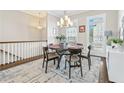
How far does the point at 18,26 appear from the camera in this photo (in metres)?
5.70

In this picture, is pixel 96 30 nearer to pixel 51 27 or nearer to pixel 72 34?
pixel 72 34

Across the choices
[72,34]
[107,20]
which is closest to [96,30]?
[107,20]

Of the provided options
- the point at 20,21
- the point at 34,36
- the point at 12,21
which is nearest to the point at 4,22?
the point at 12,21

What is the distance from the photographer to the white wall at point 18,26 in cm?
494

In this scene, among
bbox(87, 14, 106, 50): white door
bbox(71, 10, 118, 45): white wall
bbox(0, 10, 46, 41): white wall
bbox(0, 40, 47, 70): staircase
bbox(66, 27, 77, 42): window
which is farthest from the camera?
bbox(66, 27, 77, 42): window

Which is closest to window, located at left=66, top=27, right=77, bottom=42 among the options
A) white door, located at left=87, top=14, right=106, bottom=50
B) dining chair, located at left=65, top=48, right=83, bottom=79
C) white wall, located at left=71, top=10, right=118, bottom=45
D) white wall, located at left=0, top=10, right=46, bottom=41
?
white wall, located at left=71, top=10, right=118, bottom=45

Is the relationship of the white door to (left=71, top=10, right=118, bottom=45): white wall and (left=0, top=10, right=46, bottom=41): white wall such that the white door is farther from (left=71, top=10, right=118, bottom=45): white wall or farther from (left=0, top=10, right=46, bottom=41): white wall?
(left=0, top=10, right=46, bottom=41): white wall

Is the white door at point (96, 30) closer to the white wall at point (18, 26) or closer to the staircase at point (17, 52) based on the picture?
the staircase at point (17, 52)

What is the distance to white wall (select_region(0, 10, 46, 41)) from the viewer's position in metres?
4.94

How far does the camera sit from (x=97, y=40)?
5.93 m
